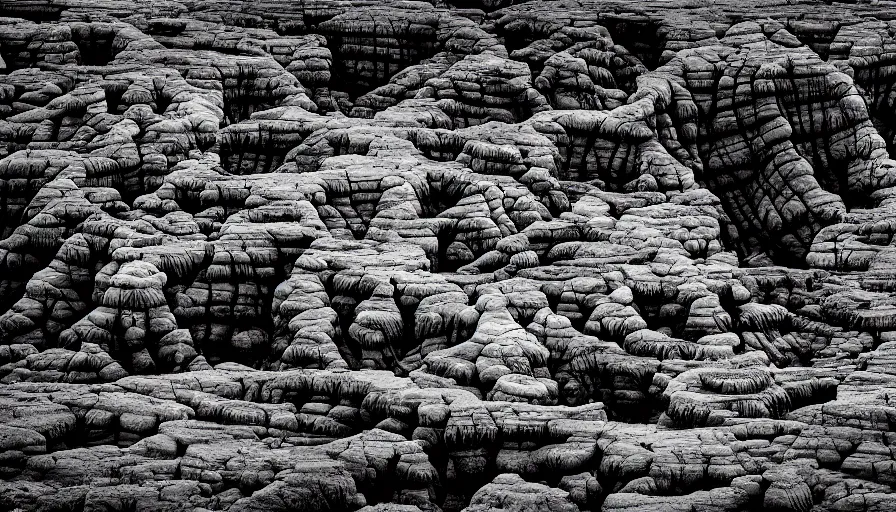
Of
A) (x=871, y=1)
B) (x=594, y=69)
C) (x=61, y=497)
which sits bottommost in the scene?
(x=61, y=497)

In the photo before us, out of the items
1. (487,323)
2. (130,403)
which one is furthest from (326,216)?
(130,403)

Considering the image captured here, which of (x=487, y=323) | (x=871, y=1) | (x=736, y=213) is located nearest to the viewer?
(x=487, y=323)

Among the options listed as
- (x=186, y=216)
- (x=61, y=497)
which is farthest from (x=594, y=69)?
(x=61, y=497)

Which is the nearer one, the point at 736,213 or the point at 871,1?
the point at 736,213

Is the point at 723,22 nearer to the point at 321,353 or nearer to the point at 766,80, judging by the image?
the point at 766,80

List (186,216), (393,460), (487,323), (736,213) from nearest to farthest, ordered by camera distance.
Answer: (393,460), (487,323), (186,216), (736,213)

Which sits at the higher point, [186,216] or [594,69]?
[594,69]
